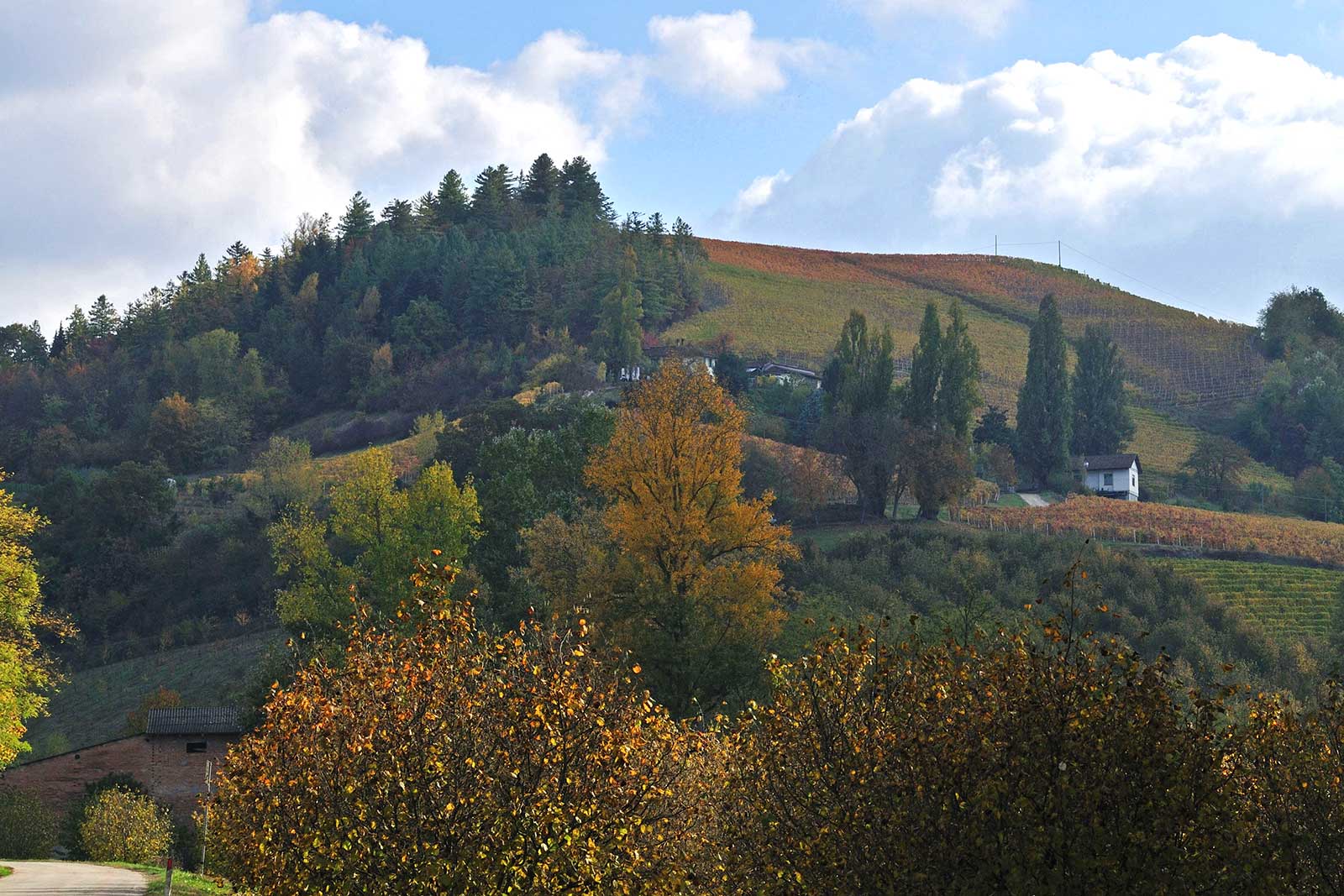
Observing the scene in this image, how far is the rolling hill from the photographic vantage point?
107 m

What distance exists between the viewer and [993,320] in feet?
422

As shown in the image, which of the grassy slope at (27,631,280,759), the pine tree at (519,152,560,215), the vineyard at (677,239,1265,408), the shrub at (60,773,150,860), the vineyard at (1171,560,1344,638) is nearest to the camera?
the shrub at (60,773,150,860)

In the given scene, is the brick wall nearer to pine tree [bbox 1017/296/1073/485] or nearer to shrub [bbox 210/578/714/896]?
shrub [bbox 210/578/714/896]

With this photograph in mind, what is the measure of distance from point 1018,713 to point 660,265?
111 metres

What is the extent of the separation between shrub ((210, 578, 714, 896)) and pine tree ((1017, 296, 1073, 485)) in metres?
70.4

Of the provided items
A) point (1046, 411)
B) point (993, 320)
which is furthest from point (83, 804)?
point (993, 320)

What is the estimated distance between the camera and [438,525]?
184ft

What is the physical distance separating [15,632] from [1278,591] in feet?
158

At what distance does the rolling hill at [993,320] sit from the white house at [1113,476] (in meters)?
7.03

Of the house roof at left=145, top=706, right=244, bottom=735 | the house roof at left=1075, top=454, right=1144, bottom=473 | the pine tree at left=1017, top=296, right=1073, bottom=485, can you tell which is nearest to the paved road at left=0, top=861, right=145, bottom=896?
the house roof at left=145, top=706, right=244, bottom=735

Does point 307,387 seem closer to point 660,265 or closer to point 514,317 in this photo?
point 514,317

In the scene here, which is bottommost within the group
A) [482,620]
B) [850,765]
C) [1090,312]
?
[482,620]

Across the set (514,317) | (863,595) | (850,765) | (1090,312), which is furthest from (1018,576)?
(1090,312)

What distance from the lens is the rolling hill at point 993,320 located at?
107 m
